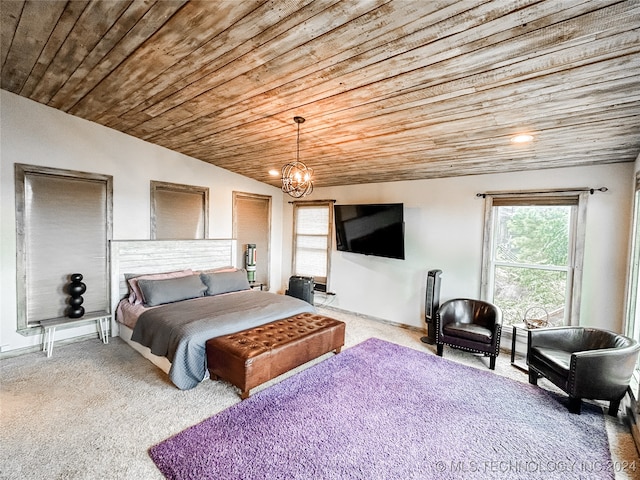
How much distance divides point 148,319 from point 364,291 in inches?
136

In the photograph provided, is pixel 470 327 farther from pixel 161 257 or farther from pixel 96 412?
pixel 161 257

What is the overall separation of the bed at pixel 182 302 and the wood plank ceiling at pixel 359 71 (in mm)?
1987

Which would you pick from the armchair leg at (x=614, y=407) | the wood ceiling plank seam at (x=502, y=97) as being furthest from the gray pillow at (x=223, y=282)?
the armchair leg at (x=614, y=407)

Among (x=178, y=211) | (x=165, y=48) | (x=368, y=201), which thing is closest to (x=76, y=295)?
(x=178, y=211)

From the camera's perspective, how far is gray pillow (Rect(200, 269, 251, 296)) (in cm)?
465

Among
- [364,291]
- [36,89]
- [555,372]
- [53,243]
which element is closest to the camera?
[555,372]

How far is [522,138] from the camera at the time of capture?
304cm

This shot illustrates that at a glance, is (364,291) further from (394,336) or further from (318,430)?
(318,430)

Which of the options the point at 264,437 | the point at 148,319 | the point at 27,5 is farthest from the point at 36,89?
the point at 264,437

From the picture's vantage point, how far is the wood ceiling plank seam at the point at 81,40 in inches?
77.7

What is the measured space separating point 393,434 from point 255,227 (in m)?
4.61

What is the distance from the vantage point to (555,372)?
285 cm

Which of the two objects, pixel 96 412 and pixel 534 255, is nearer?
pixel 96 412

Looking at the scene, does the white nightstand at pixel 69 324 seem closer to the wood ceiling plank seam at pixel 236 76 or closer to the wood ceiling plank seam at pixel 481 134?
the wood ceiling plank seam at pixel 236 76
